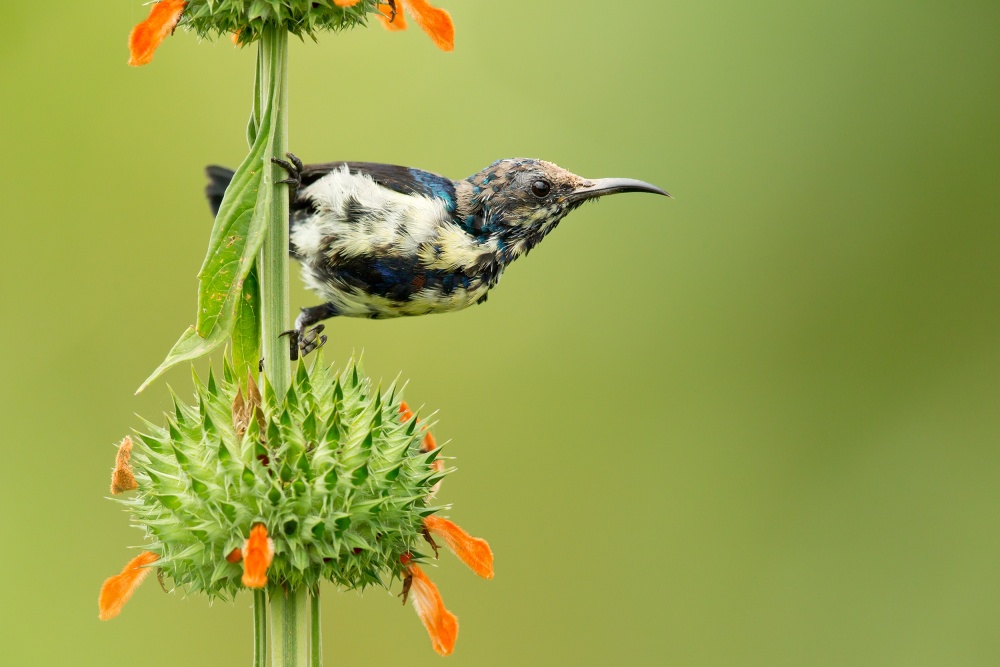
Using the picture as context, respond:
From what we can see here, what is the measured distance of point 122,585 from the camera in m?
2.17

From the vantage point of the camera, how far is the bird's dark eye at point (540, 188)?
10.5 ft

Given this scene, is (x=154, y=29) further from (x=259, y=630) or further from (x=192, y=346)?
(x=259, y=630)

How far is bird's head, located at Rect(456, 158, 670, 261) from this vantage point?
10.5 ft

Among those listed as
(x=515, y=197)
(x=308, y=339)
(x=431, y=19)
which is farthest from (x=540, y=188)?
(x=431, y=19)

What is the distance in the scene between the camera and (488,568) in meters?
2.31

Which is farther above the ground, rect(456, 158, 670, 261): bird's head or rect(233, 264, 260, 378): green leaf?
rect(456, 158, 670, 261): bird's head

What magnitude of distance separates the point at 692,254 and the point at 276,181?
16.8 ft

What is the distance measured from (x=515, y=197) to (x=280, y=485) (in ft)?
4.83

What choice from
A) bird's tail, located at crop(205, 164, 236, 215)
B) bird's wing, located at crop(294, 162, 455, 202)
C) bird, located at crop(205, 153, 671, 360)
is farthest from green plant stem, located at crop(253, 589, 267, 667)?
bird's tail, located at crop(205, 164, 236, 215)

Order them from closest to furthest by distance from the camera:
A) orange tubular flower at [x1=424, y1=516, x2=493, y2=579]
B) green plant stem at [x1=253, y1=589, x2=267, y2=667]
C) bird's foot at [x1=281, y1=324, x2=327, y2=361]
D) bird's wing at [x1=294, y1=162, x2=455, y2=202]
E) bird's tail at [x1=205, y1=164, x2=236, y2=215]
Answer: green plant stem at [x1=253, y1=589, x2=267, y2=667] → orange tubular flower at [x1=424, y1=516, x2=493, y2=579] → bird's foot at [x1=281, y1=324, x2=327, y2=361] → bird's wing at [x1=294, y1=162, x2=455, y2=202] → bird's tail at [x1=205, y1=164, x2=236, y2=215]

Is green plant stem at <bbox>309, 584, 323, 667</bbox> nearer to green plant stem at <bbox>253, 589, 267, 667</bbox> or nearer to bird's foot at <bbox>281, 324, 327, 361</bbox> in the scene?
green plant stem at <bbox>253, 589, 267, 667</bbox>

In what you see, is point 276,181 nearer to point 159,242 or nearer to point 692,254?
point 159,242

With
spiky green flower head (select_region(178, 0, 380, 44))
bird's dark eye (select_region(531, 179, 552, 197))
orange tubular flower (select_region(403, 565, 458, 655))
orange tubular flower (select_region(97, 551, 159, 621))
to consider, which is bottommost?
orange tubular flower (select_region(403, 565, 458, 655))

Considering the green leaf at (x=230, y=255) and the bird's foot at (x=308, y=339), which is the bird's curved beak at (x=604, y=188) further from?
the green leaf at (x=230, y=255)
